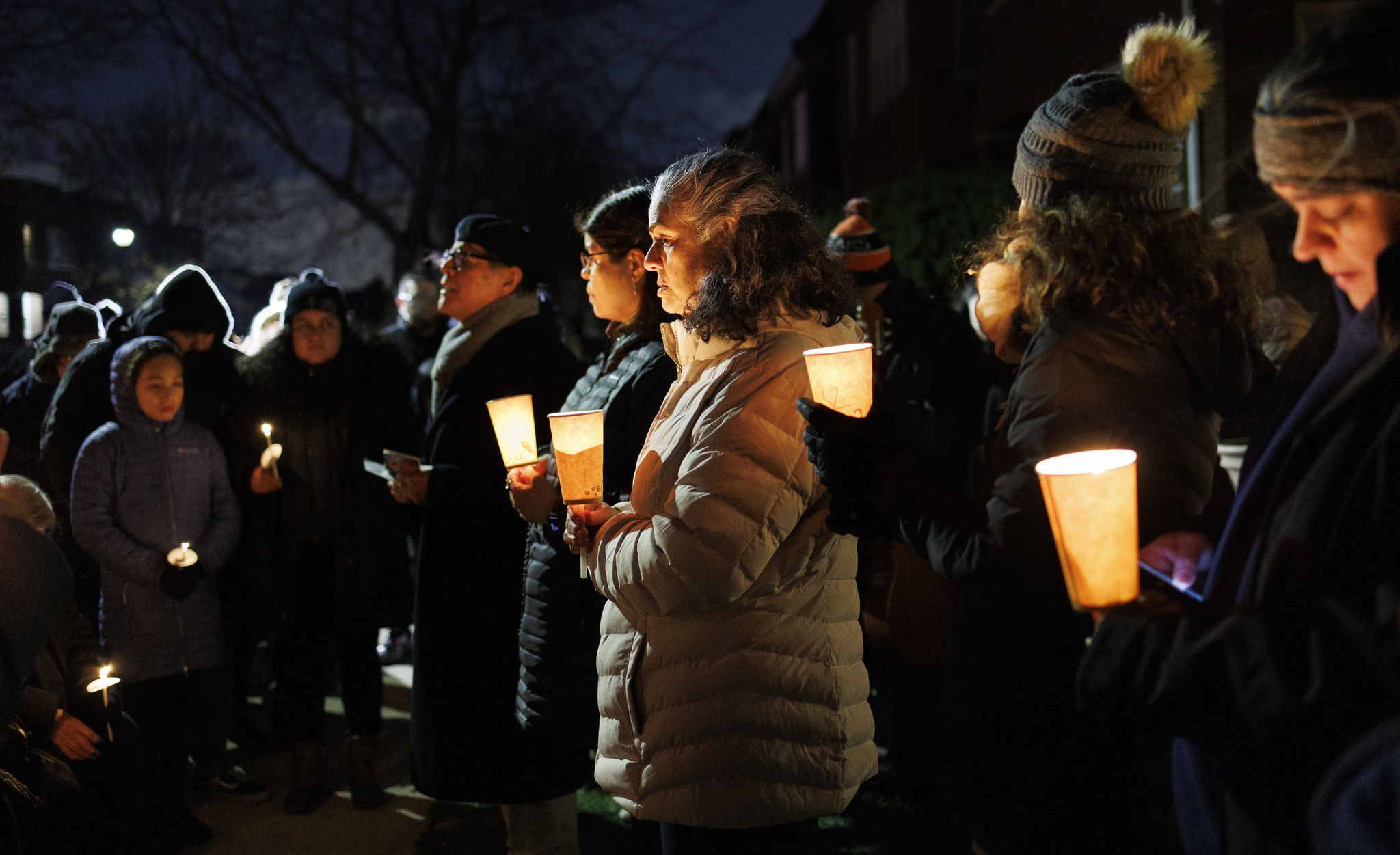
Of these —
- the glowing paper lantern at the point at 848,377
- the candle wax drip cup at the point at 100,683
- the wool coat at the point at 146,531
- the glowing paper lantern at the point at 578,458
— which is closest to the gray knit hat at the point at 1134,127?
the glowing paper lantern at the point at 848,377

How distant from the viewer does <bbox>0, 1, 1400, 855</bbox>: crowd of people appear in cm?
148

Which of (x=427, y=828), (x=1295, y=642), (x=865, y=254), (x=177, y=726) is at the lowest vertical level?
(x=427, y=828)

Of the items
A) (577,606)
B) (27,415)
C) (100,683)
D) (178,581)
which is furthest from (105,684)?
(27,415)

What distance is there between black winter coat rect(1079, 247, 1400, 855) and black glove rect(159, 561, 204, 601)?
4384 millimetres

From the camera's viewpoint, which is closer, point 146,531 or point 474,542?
point 474,542

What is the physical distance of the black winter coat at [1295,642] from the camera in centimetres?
133

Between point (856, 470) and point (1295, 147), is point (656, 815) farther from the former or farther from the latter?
point (1295, 147)

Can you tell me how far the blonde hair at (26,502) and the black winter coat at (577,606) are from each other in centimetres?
165

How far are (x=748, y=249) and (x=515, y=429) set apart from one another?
1066mm

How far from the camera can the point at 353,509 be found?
5508 millimetres

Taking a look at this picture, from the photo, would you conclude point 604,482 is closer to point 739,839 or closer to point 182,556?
point 739,839

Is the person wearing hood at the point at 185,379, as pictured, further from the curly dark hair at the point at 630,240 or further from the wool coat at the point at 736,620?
the wool coat at the point at 736,620

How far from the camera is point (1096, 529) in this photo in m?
1.49

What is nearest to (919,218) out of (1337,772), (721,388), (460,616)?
(460,616)
